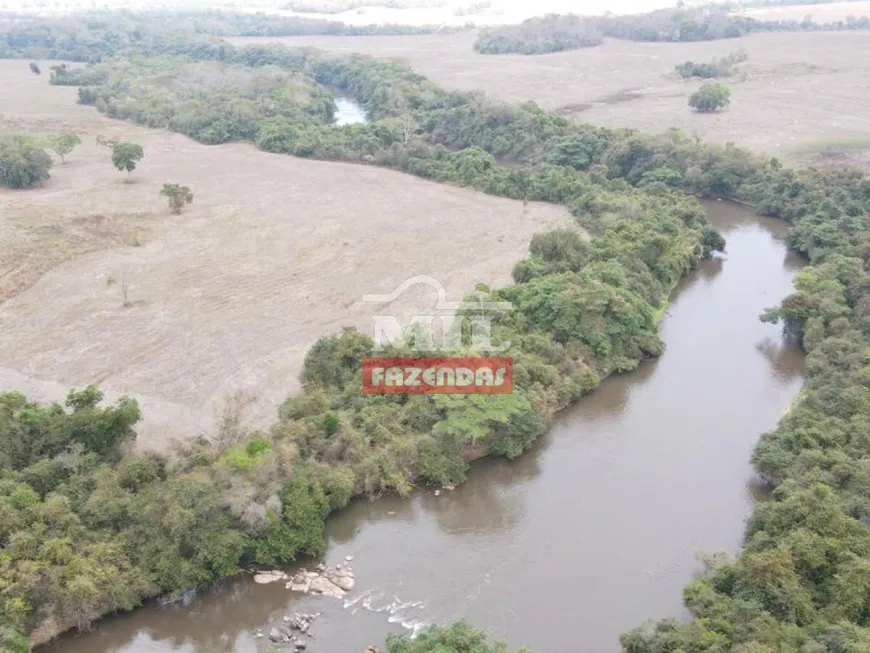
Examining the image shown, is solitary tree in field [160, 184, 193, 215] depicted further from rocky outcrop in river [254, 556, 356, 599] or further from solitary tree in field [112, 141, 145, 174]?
rocky outcrop in river [254, 556, 356, 599]

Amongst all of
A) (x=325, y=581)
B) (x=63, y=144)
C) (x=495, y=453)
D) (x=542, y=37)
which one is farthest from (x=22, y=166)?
(x=542, y=37)

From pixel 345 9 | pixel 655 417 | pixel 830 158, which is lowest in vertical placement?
pixel 655 417

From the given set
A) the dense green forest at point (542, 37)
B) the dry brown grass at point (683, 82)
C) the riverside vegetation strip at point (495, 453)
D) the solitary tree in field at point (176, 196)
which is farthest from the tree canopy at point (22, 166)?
the dense green forest at point (542, 37)

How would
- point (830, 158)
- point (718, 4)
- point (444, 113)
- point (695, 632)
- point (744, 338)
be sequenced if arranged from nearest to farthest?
1. point (695, 632)
2. point (744, 338)
3. point (830, 158)
4. point (444, 113)
5. point (718, 4)

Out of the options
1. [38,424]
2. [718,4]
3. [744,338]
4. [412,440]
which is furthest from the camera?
[718,4]

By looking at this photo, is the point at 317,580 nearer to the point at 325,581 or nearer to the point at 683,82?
the point at 325,581

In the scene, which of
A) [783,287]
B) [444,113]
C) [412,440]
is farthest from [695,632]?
[444,113]

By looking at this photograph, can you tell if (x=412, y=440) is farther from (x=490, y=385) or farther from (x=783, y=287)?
(x=783, y=287)
